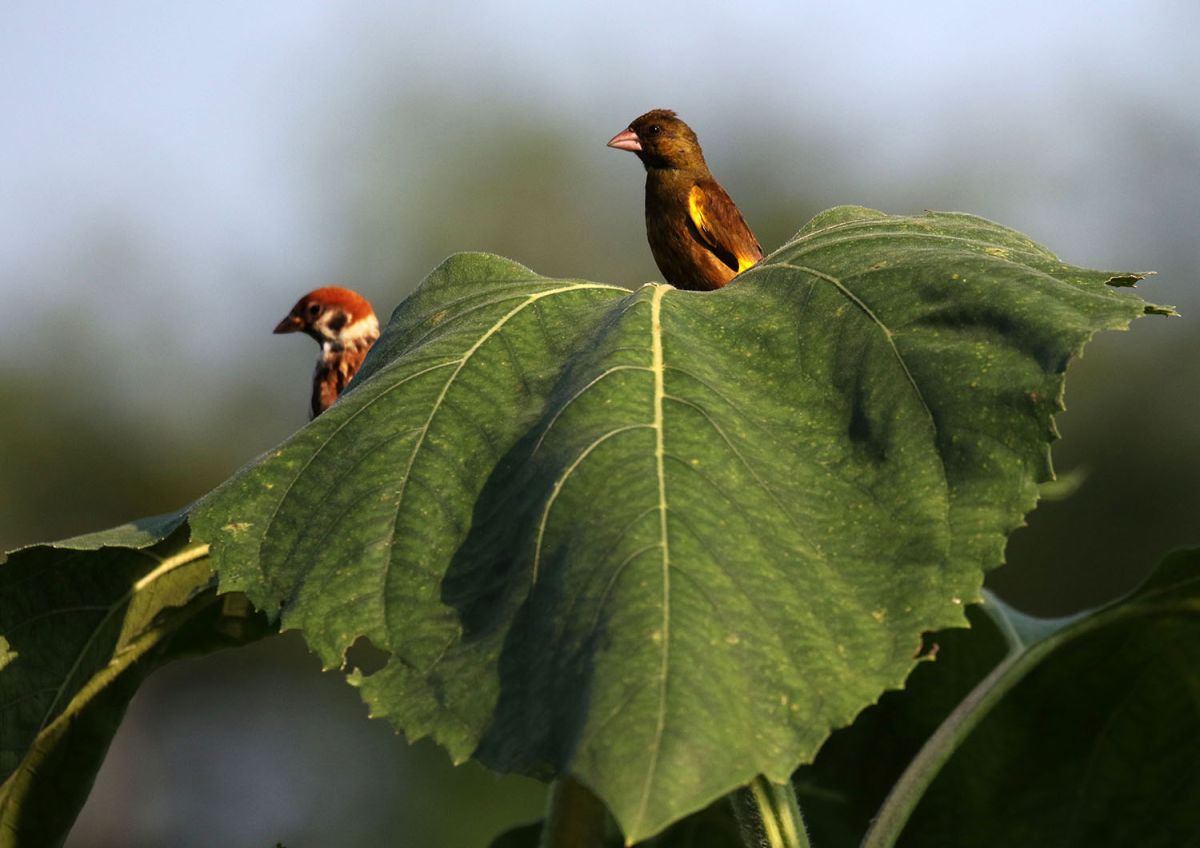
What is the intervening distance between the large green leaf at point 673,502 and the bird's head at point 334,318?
309 centimetres

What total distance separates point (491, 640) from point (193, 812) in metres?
16.5

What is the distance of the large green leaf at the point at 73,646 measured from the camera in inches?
72.0

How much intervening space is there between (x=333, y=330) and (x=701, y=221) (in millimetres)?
1747

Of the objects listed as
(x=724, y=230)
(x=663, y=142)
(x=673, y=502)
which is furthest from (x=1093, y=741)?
(x=663, y=142)

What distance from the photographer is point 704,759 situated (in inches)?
40.9

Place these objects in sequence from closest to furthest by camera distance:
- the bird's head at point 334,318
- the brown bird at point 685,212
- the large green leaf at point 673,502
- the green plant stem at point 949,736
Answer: the large green leaf at point 673,502 → the green plant stem at point 949,736 → the brown bird at point 685,212 → the bird's head at point 334,318

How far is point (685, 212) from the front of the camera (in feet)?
11.7

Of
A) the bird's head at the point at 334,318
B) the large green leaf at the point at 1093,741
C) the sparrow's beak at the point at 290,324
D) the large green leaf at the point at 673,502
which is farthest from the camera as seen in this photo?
the sparrow's beak at the point at 290,324

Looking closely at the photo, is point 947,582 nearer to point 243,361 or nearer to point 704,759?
point 704,759

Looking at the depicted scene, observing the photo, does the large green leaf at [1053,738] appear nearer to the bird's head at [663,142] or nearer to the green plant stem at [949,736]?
the green plant stem at [949,736]

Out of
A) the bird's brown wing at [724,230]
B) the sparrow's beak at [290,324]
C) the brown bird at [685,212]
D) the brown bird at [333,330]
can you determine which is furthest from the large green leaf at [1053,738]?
the sparrow's beak at [290,324]

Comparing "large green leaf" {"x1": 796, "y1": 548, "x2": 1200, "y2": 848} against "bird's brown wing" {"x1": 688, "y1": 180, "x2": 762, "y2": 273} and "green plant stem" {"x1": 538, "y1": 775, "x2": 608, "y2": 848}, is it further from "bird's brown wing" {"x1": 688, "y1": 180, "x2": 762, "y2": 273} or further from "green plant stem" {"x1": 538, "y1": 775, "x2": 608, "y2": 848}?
"bird's brown wing" {"x1": 688, "y1": 180, "x2": 762, "y2": 273}

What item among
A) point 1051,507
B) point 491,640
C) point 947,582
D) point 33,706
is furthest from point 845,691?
point 1051,507

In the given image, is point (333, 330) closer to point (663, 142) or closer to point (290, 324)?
point (290, 324)
